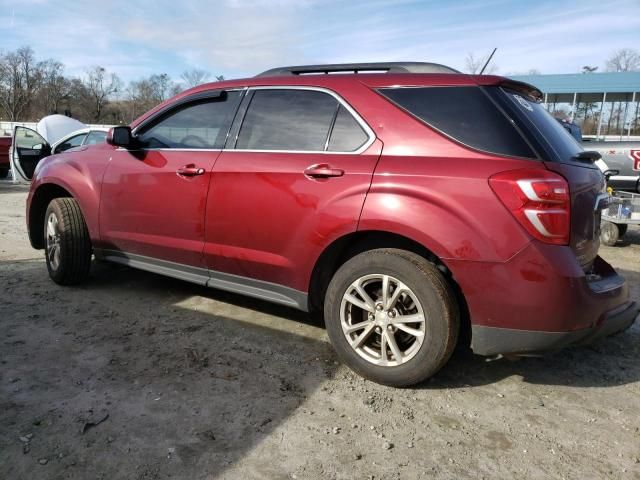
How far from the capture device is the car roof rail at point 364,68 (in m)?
3.14

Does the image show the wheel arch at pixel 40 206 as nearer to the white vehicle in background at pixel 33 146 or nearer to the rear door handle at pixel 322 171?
the rear door handle at pixel 322 171

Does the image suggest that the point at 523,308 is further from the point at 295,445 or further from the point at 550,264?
the point at 295,445

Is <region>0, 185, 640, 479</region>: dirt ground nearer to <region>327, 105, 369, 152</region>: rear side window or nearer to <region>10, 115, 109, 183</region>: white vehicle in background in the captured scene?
<region>327, 105, 369, 152</region>: rear side window

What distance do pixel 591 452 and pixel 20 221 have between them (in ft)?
27.9

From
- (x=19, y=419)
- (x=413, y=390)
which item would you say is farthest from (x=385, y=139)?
(x=19, y=419)

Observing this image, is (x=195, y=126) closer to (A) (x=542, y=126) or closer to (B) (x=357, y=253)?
(B) (x=357, y=253)

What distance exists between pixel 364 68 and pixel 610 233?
5984 mm

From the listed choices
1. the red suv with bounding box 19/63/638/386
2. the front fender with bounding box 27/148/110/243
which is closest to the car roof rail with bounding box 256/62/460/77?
the red suv with bounding box 19/63/638/386

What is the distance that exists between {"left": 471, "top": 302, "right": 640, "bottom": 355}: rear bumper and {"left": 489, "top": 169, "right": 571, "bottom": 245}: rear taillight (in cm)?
48

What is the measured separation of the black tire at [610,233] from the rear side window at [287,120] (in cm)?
602

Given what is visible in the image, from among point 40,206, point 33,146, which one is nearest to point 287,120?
point 40,206

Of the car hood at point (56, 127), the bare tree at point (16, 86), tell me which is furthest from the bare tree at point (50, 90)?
the car hood at point (56, 127)

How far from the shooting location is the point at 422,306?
9.13 feet

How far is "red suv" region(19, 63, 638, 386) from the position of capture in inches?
102
